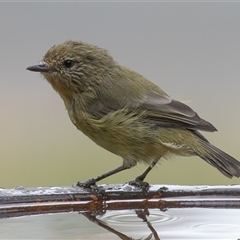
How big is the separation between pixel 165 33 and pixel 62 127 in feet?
24.2

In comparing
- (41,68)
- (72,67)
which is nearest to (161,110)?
(72,67)

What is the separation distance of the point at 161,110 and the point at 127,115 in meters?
0.26

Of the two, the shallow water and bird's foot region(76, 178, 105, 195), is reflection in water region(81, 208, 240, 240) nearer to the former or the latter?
the shallow water

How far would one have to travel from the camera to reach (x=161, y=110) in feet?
17.8

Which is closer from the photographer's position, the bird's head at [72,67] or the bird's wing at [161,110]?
the bird's wing at [161,110]

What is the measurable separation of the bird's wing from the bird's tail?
0.15 meters

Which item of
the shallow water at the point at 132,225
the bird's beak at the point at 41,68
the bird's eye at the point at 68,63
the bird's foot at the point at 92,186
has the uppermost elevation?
the bird's eye at the point at 68,63

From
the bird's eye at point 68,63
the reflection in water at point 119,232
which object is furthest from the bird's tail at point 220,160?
the bird's eye at point 68,63

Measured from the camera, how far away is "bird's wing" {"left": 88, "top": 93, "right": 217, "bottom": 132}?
5.36 metres

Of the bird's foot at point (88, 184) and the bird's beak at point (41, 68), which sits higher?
the bird's beak at point (41, 68)

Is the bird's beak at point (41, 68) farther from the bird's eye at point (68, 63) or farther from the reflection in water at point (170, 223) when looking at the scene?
the reflection in water at point (170, 223)

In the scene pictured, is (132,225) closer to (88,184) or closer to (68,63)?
(88,184)

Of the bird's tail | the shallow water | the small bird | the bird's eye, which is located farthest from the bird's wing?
the shallow water

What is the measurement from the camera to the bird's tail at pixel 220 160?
5008 millimetres
